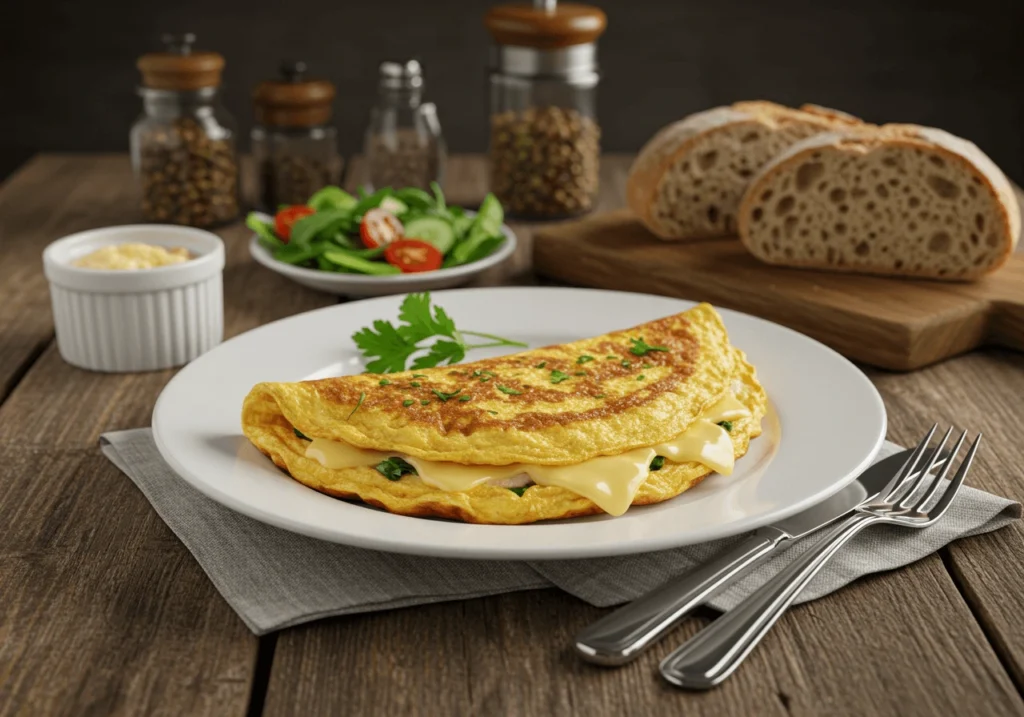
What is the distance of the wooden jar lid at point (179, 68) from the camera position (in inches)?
133

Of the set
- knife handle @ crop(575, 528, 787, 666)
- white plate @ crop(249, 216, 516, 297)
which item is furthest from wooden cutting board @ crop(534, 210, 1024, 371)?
knife handle @ crop(575, 528, 787, 666)

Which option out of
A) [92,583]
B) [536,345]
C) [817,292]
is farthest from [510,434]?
[817,292]

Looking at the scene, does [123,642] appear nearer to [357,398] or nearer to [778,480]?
[357,398]

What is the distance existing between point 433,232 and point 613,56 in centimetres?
283

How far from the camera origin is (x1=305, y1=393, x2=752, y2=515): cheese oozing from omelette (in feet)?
5.30

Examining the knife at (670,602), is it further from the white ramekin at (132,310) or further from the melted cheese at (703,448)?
the white ramekin at (132,310)

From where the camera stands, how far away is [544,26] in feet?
11.8

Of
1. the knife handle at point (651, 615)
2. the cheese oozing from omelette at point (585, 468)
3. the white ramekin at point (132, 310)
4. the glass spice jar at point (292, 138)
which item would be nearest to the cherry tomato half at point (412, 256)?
the white ramekin at point (132, 310)

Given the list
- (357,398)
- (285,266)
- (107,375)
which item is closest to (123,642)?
(357,398)

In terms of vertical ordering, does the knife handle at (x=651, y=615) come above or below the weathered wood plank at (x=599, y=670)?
above

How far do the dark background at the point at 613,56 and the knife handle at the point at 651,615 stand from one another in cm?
437

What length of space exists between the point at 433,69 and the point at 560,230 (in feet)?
8.40

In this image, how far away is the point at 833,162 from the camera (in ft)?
9.64

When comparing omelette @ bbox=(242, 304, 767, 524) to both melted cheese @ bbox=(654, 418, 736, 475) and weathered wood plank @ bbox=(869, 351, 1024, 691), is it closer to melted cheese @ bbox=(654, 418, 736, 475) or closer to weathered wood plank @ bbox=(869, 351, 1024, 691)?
melted cheese @ bbox=(654, 418, 736, 475)
